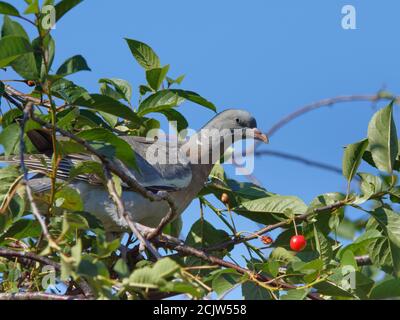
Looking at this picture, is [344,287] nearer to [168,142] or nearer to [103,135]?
[103,135]

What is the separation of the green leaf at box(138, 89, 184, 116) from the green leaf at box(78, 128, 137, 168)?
0.95 m

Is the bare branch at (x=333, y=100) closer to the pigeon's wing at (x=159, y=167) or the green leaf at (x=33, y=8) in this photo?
the pigeon's wing at (x=159, y=167)

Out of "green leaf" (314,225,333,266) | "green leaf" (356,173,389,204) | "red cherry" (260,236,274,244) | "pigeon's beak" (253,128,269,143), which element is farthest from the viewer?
"pigeon's beak" (253,128,269,143)

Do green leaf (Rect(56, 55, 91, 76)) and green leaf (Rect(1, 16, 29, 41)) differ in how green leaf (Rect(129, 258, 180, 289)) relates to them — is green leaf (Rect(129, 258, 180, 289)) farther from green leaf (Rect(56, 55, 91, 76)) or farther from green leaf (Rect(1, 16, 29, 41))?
green leaf (Rect(1, 16, 29, 41))

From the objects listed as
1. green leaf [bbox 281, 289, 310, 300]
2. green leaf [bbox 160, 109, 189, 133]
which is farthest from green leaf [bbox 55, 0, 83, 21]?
green leaf [bbox 281, 289, 310, 300]

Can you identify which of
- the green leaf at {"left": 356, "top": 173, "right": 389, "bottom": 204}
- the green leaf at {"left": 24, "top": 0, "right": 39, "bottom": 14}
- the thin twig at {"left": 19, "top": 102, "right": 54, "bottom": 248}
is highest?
the green leaf at {"left": 24, "top": 0, "right": 39, "bottom": 14}

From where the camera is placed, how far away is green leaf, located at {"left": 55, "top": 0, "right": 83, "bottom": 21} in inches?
128

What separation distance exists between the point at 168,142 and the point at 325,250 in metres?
2.48

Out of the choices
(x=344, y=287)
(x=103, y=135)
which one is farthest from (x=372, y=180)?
(x=103, y=135)

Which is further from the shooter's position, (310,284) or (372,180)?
(372,180)

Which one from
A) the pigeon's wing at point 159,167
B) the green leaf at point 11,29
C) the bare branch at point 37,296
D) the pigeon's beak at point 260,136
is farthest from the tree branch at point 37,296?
the pigeon's beak at point 260,136
